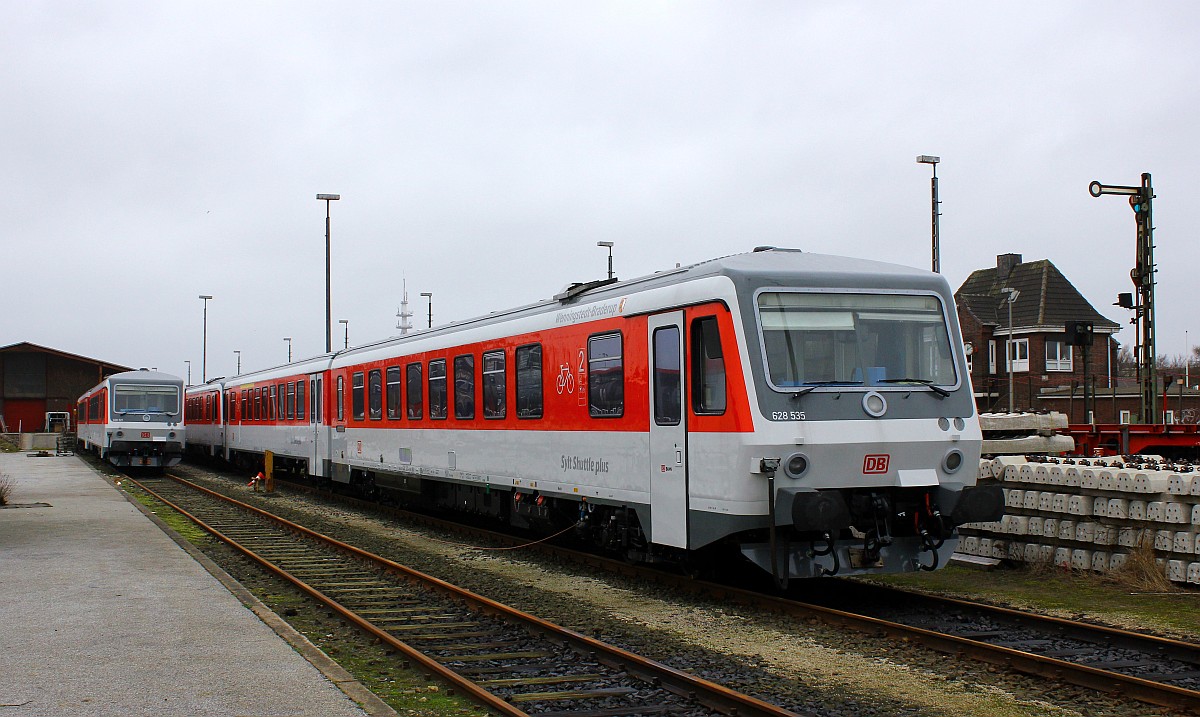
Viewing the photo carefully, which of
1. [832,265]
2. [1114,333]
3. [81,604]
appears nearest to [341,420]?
[81,604]

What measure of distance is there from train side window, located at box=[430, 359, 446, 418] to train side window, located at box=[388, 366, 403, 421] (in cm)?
170

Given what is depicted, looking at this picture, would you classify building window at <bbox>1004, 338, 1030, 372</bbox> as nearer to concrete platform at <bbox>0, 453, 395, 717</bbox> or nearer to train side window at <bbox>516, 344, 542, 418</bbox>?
train side window at <bbox>516, 344, 542, 418</bbox>

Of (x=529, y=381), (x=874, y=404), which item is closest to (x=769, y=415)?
(x=874, y=404)

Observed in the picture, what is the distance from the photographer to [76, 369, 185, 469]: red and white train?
106 ft

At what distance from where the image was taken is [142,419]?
1275 inches

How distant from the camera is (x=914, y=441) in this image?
9.73 meters

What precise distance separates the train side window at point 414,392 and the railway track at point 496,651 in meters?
3.60

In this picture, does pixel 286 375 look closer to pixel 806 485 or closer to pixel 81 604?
pixel 81 604

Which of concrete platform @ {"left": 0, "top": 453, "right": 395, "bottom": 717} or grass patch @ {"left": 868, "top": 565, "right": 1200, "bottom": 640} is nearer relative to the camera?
concrete platform @ {"left": 0, "top": 453, "right": 395, "bottom": 717}

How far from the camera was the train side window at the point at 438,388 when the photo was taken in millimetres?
16531

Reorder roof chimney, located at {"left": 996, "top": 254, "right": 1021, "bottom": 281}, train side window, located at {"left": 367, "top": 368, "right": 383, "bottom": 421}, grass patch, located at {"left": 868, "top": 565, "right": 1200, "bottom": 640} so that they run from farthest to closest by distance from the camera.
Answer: roof chimney, located at {"left": 996, "top": 254, "right": 1021, "bottom": 281} < train side window, located at {"left": 367, "top": 368, "right": 383, "bottom": 421} < grass patch, located at {"left": 868, "top": 565, "right": 1200, "bottom": 640}

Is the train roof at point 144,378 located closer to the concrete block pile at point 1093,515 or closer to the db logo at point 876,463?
the concrete block pile at point 1093,515

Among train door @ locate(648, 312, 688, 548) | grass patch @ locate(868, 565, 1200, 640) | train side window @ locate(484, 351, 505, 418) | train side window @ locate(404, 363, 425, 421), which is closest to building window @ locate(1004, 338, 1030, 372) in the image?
train side window @ locate(404, 363, 425, 421)

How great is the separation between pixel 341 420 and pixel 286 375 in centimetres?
582
